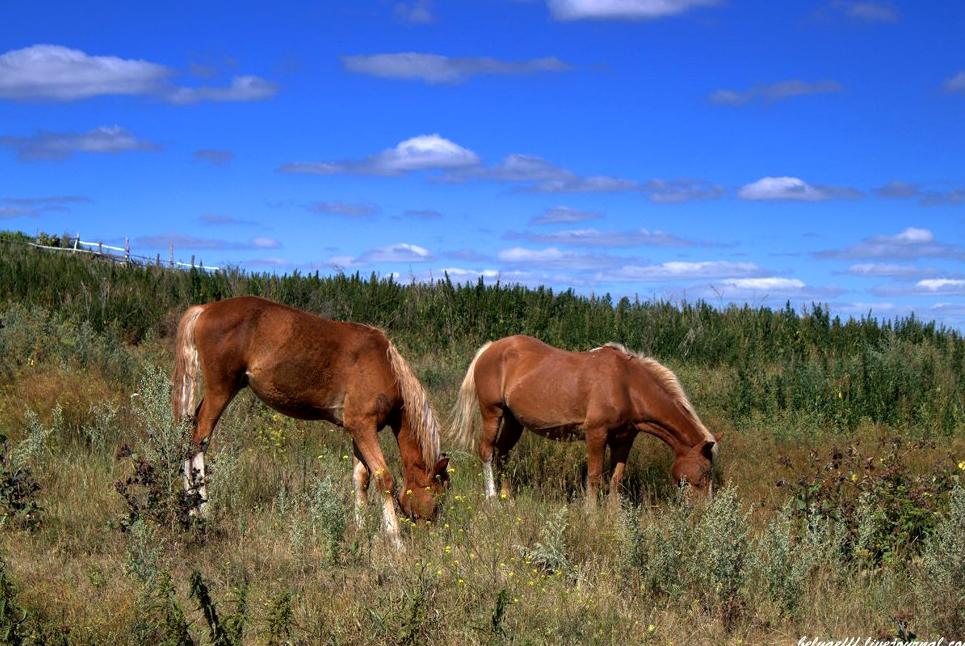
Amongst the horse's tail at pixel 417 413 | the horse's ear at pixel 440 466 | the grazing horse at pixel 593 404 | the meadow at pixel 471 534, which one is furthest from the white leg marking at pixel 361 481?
the grazing horse at pixel 593 404

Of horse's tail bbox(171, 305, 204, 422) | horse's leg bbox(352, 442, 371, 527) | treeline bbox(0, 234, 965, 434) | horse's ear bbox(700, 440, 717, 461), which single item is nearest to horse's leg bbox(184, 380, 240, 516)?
horse's tail bbox(171, 305, 204, 422)

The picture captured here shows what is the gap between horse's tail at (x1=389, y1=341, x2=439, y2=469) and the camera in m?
9.02

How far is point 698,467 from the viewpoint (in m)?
10.1

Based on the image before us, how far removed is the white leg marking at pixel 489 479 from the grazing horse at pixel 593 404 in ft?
0.05

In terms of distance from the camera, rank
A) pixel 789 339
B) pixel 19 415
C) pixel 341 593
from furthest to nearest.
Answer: pixel 789 339
pixel 19 415
pixel 341 593

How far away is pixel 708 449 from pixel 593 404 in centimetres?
136

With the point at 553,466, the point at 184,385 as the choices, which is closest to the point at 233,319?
the point at 184,385

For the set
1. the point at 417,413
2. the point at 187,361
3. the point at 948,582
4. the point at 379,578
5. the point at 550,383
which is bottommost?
the point at 379,578

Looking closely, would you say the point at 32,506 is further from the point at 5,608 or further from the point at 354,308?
the point at 354,308

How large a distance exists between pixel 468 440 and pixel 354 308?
1104cm

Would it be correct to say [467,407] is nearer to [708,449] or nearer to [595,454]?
[595,454]

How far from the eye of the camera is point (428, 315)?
22.2 m

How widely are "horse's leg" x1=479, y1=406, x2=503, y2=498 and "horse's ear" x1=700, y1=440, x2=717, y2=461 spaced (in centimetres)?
245

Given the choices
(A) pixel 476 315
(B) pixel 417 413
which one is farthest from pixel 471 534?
(A) pixel 476 315
